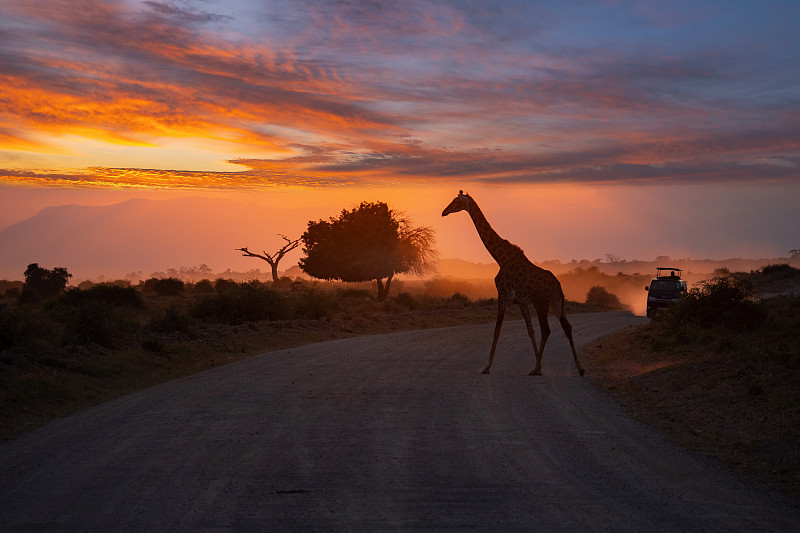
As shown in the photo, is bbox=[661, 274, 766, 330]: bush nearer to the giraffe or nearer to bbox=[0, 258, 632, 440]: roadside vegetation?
the giraffe

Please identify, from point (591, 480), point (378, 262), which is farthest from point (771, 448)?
point (378, 262)

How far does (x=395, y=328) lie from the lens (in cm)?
3384

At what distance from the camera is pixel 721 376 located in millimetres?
14859

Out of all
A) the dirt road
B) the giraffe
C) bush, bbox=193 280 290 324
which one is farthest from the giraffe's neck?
bush, bbox=193 280 290 324

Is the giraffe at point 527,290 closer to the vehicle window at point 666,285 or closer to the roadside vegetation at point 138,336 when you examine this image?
the roadside vegetation at point 138,336

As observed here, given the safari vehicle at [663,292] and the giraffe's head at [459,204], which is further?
the safari vehicle at [663,292]

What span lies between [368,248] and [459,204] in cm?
4162

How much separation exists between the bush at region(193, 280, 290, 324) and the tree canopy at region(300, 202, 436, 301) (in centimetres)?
2576

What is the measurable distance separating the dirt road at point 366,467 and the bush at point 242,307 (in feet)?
58.3

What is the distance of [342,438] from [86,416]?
505 cm

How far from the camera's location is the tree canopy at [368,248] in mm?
60625

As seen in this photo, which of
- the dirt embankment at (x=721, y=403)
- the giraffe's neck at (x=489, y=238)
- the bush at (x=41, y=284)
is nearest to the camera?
the dirt embankment at (x=721, y=403)

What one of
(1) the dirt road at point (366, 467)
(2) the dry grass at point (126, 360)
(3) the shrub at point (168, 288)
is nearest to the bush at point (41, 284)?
(3) the shrub at point (168, 288)

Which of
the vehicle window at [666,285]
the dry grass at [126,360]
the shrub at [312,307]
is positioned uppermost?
the vehicle window at [666,285]
